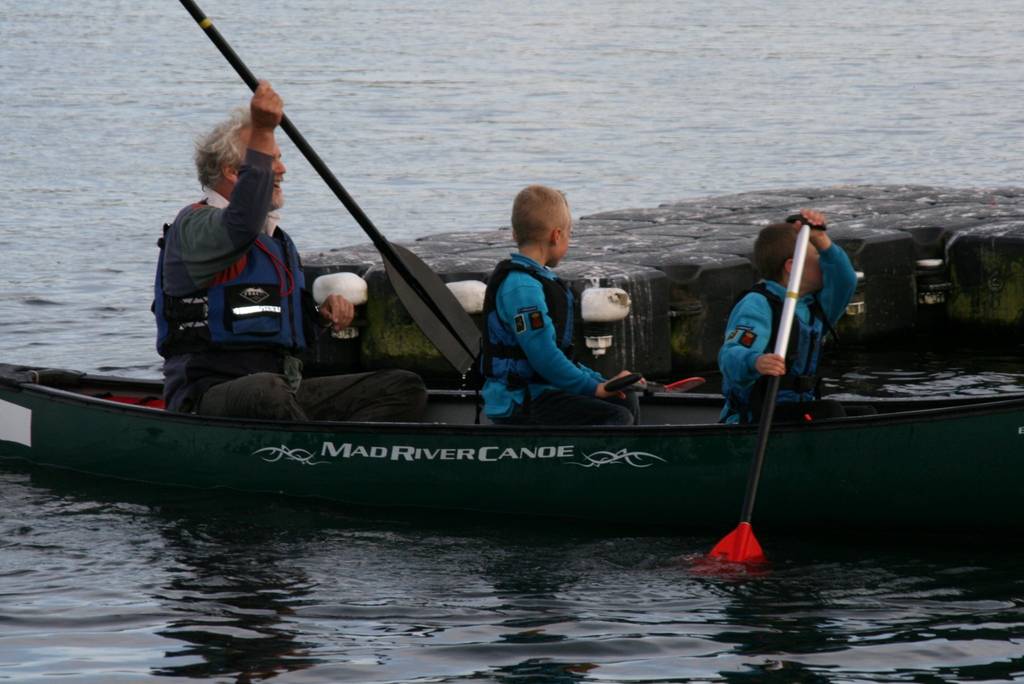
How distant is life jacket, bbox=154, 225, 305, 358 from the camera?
272 inches

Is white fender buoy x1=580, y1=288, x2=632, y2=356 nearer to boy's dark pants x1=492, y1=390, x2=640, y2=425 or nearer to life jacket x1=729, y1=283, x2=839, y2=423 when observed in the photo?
boy's dark pants x1=492, y1=390, x2=640, y2=425

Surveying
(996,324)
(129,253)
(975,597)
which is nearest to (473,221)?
(129,253)

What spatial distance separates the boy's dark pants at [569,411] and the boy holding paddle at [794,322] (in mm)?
479

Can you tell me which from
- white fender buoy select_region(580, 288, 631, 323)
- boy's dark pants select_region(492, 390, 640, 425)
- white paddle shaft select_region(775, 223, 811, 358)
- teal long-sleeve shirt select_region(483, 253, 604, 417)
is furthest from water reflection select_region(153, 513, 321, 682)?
white fender buoy select_region(580, 288, 631, 323)

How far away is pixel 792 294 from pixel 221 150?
2136mm

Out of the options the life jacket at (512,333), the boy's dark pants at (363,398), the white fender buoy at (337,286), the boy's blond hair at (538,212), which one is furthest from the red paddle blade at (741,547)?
the white fender buoy at (337,286)

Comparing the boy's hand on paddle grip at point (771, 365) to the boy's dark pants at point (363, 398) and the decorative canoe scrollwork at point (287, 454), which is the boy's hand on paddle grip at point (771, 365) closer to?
the boy's dark pants at point (363, 398)

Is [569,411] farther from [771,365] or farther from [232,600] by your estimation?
[232,600]

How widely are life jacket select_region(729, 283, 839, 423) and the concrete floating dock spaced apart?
10.1 ft

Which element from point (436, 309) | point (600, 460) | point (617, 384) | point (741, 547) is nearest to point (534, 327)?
point (617, 384)

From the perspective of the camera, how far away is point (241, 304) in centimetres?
692

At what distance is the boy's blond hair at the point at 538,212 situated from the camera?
21.5 feet

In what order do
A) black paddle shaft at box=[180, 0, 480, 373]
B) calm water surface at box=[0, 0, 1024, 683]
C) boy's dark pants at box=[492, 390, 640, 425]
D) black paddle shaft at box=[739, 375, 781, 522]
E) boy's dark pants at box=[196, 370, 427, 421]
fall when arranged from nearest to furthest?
1. calm water surface at box=[0, 0, 1024, 683]
2. black paddle shaft at box=[739, 375, 781, 522]
3. boy's dark pants at box=[492, 390, 640, 425]
4. boy's dark pants at box=[196, 370, 427, 421]
5. black paddle shaft at box=[180, 0, 480, 373]

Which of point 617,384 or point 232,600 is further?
point 617,384
